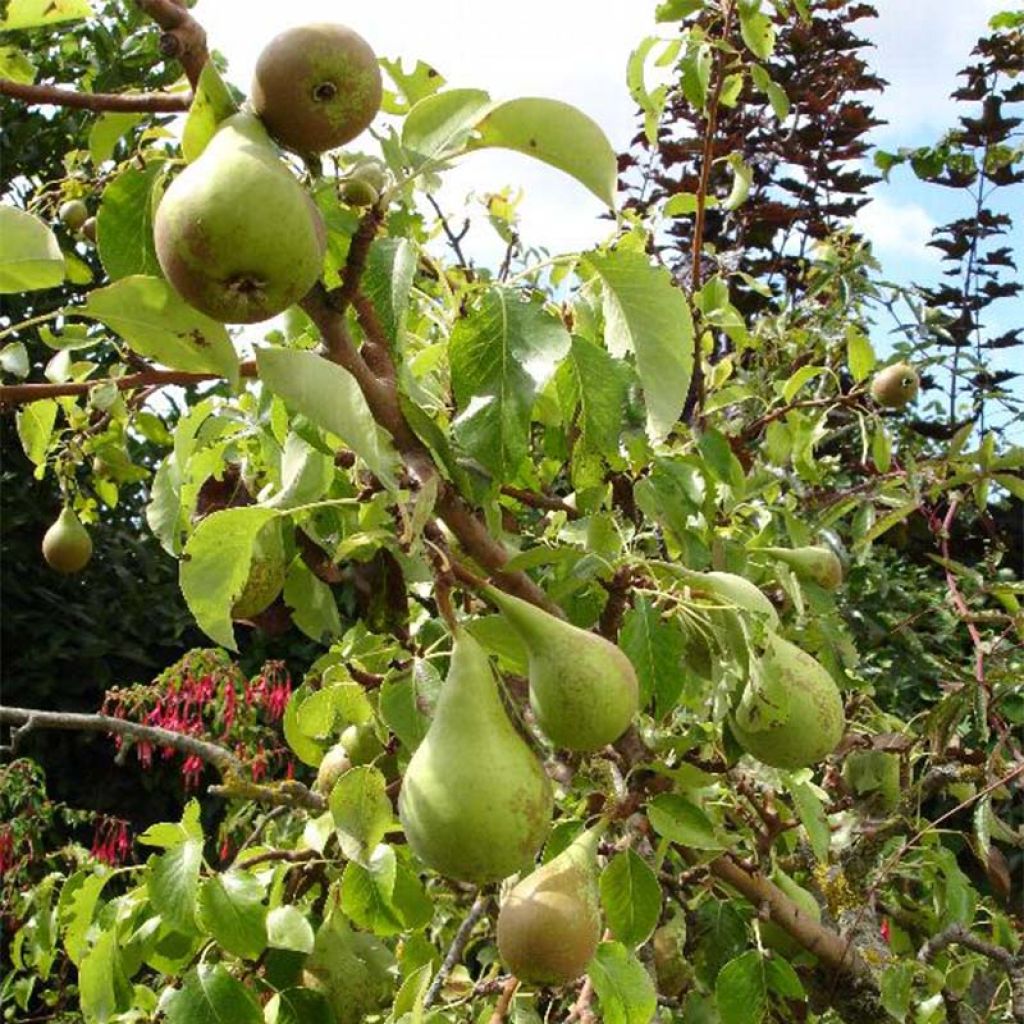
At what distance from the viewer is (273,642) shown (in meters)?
4.94

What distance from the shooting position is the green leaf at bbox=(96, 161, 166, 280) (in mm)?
742

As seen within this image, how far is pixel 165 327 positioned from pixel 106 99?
140mm

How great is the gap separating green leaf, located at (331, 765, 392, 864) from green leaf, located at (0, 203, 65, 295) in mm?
493

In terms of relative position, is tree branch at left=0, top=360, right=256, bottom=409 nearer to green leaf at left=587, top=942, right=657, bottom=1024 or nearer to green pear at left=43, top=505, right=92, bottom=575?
green leaf at left=587, top=942, right=657, bottom=1024

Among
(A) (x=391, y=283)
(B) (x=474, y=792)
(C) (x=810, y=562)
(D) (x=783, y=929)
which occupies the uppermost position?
(A) (x=391, y=283)

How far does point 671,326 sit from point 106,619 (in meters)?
4.59

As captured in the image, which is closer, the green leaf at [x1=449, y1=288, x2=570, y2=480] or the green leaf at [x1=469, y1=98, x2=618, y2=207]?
the green leaf at [x1=469, y1=98, x2=618, y2=207]

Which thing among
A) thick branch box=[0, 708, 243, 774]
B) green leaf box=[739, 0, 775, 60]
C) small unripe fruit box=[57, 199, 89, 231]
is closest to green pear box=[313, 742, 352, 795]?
thick branch box=[0, 708, 243, 774]

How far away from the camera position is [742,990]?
120 centimetres

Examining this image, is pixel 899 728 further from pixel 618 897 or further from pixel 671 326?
pixel 671 326

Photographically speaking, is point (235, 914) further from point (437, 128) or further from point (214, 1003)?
point (437, 128)

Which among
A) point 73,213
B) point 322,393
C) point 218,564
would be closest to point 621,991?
point 218,564

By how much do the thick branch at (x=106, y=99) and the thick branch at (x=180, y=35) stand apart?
0.03 metres

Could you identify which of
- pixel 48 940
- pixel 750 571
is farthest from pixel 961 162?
pixel 48 940
